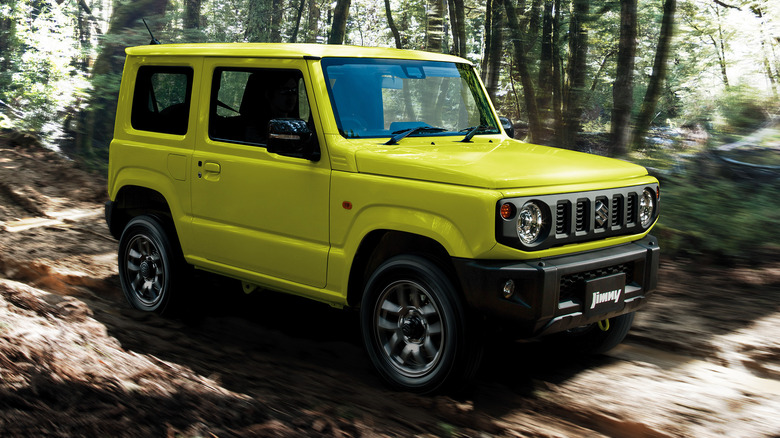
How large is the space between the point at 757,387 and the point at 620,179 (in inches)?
57.9

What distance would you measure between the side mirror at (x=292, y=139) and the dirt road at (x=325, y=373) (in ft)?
4.40

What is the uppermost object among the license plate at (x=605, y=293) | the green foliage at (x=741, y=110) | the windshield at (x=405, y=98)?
the green foliage at (x=741, y=110)

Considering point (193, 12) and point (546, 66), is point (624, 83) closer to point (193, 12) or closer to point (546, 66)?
point (546, 66)

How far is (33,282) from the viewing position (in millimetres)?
6871

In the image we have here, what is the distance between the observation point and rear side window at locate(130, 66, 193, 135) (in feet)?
17.8

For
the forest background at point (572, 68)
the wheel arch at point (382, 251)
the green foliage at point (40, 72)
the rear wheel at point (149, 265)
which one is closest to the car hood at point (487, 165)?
the wheel arch at point (382, 251)

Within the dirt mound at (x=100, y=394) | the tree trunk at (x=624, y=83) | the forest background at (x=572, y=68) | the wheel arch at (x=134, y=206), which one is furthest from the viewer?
the tree trunk at (x=624, y=83)

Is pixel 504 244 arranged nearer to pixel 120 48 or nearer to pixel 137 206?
pixel 137 206

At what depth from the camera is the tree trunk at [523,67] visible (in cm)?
1234

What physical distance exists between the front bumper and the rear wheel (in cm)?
266

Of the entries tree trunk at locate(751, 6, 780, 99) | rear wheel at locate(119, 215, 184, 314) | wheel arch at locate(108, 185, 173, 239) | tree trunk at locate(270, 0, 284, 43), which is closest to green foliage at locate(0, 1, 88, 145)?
tree trunk at locate(270, 0, 284, 43)

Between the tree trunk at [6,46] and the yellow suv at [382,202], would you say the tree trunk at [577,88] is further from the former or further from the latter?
the tree trunk at [6,46]

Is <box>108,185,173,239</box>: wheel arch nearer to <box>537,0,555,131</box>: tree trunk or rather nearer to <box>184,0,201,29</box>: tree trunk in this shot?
<box>537,0,555,131</box>: tree trunk

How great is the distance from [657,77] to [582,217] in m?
6.91
